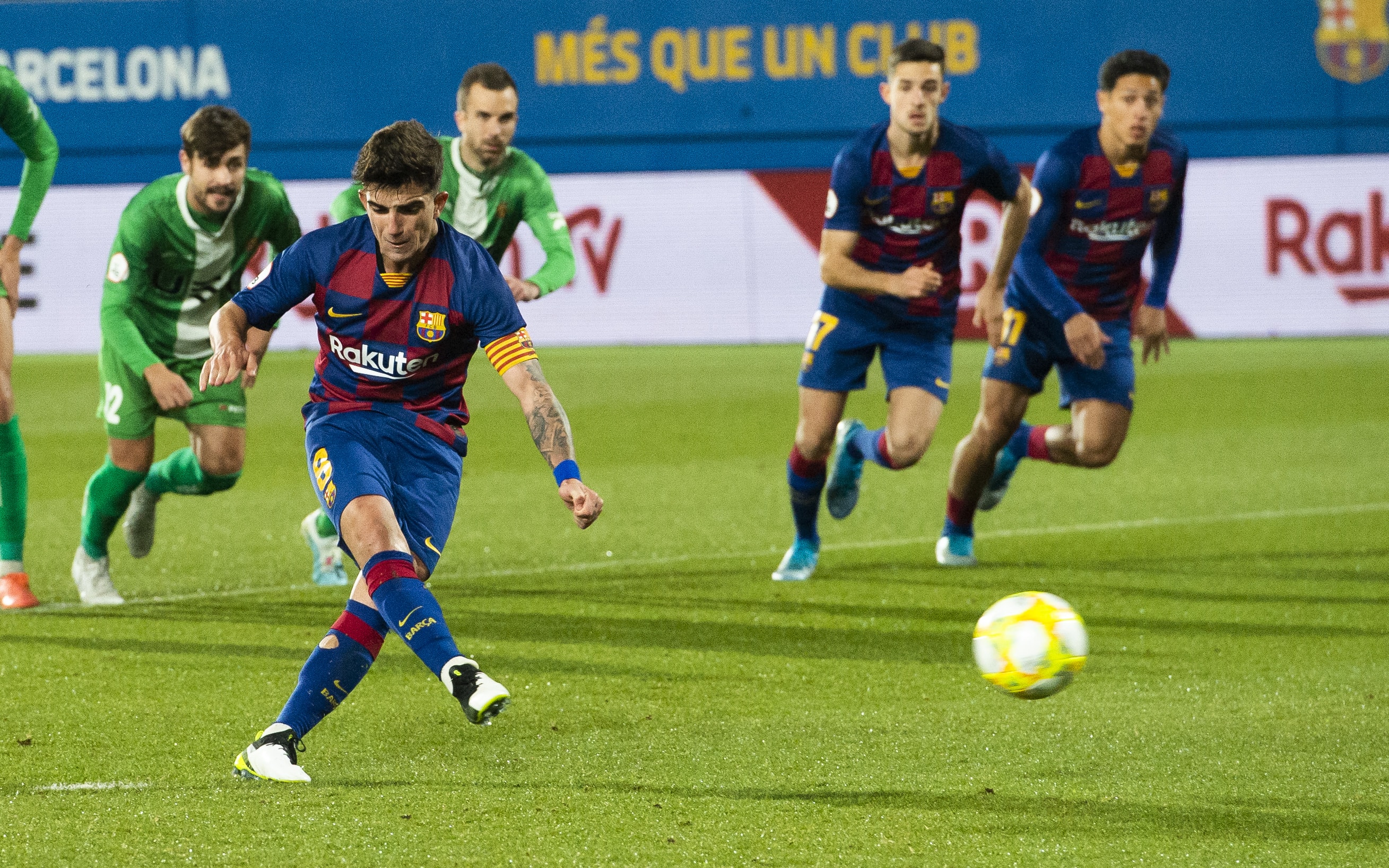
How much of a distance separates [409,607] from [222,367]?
26.9 inches

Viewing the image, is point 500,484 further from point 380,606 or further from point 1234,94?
point 1234,94

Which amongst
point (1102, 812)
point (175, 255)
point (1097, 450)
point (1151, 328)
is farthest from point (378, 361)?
point (1151, 328)

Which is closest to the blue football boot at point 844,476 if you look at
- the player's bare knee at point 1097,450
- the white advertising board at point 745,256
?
the player's bare knee at point 1097,450

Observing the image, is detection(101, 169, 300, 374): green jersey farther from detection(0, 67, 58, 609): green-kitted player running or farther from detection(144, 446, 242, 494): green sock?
detection(144, 446, 242, 494): green sock

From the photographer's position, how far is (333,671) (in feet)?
13.2

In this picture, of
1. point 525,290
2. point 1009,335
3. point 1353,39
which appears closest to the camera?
point 525,290

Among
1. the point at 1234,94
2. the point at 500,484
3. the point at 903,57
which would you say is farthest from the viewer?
the point at 1234,94

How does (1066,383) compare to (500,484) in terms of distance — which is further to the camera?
(500,484)

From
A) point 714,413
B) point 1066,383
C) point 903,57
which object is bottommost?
point 714,413

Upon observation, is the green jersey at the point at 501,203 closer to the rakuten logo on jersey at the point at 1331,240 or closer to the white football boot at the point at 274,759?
the white football boot at the point at 274,759

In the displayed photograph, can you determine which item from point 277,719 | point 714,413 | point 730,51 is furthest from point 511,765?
point 730,51

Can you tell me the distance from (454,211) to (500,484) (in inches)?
125

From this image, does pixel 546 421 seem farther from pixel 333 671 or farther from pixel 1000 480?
pixel 1000 480

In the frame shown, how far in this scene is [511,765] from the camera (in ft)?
13.9
